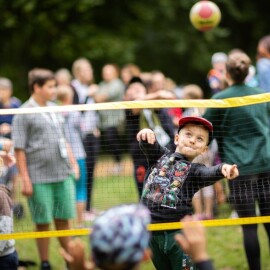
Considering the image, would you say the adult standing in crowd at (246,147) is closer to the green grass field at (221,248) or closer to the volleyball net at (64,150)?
the volleyball net at (64,150)

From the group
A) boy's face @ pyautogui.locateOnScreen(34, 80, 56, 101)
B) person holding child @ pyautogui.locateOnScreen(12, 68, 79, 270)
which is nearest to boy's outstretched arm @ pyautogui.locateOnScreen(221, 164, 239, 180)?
person holding child @ pyautogui.locateOnScreen(12, 68, 79, 270)

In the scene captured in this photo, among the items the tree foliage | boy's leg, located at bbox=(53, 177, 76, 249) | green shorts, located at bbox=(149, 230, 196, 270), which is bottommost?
green shorts, located at bbox=(149, 230, 196, 270)

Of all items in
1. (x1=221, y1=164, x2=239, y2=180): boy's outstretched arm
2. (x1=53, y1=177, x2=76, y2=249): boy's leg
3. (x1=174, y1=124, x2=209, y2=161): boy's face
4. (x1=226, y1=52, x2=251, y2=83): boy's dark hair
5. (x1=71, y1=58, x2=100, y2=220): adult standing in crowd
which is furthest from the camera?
(x1=71, y1=58, x2=100, y2=220): adult standing in crowd

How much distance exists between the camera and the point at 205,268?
3.14m

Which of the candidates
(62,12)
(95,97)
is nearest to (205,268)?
(95,97)

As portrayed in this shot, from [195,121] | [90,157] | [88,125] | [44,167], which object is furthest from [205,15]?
[195,121]

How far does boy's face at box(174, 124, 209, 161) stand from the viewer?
184 inches

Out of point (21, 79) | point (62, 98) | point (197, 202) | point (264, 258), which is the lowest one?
point (264, 258)

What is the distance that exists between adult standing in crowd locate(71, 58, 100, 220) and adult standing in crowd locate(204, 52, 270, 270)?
8.64 ft

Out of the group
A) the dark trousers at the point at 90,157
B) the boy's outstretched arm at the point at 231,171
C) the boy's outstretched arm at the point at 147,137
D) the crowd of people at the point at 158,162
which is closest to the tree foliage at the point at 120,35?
the dark trousers at the point at 90,157

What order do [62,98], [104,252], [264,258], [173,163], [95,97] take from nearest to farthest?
[104,252], [173,163], [264,258], [62,98], [95,97]

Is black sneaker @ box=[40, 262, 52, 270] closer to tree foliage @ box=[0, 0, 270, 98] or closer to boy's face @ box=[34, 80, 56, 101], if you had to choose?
boy's face @ box=[34, 80, 56, 101]

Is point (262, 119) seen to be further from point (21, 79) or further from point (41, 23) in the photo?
point (21, 79)

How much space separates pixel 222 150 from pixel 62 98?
286 cm
